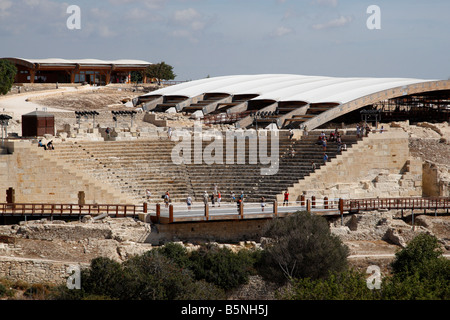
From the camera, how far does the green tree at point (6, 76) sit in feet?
223

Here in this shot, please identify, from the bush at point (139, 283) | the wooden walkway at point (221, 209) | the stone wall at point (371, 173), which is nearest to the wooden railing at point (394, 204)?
the wooden walkway at point (221, 209)

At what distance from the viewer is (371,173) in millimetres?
43625

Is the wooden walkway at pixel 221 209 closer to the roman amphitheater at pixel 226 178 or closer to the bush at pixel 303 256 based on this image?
the roman amphitheater at pixel 226 178

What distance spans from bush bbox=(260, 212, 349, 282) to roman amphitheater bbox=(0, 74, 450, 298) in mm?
2069

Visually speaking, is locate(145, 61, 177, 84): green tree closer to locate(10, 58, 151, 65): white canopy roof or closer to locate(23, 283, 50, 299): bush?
locate(10, 58, 151, 65): white canopy roof

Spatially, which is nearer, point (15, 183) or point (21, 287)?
point (21, 287)

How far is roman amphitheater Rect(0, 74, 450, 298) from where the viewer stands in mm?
35031

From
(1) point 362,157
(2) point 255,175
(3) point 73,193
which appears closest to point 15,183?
(3) point 73,193

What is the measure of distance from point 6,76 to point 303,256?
44063 mm

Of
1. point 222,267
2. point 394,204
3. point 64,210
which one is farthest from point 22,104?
point 222,267

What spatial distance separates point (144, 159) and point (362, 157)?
10757 mm

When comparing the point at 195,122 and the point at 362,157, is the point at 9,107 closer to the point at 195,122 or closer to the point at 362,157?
the point at 195,122
